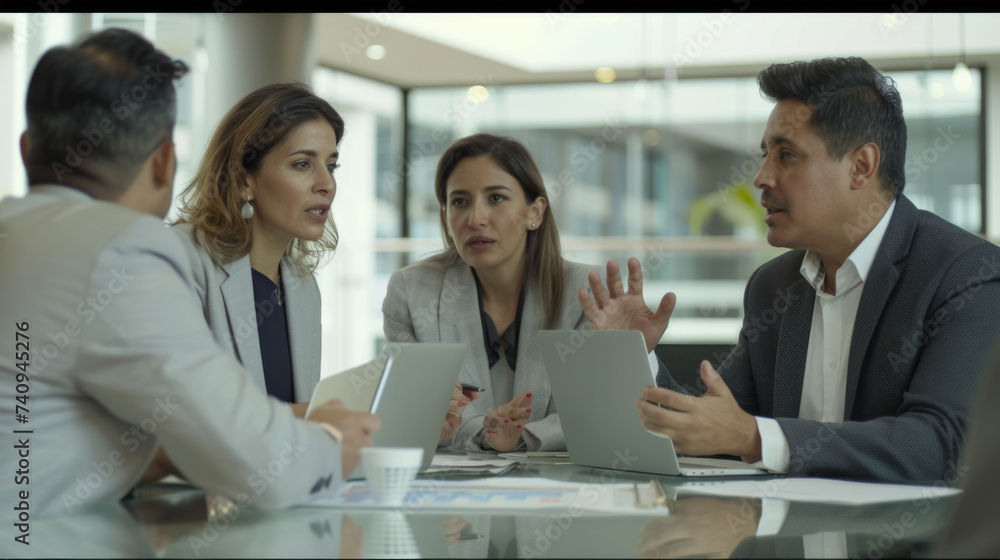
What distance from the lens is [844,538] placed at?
1.03 meters

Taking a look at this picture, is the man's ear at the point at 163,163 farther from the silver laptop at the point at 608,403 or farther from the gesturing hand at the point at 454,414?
the gesturing hand at the point at 454,414

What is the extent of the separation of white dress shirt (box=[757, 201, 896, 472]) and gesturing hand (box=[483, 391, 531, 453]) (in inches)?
24.5

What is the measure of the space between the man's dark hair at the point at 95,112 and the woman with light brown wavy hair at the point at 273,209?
40.0 inches

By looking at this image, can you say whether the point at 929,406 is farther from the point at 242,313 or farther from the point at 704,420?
the point at 242,313

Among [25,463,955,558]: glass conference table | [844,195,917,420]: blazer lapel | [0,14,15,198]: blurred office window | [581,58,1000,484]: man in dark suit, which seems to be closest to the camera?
[25,463,955,558]: glass conference table

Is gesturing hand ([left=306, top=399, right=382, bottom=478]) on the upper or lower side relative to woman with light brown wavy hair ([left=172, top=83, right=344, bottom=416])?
lower

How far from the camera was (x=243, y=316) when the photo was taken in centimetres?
212

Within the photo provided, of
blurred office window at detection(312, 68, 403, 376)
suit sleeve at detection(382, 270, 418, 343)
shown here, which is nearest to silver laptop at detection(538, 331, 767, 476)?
suit sleeve at detection(382, 270, 418, 343)

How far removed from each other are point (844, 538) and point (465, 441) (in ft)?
3.76

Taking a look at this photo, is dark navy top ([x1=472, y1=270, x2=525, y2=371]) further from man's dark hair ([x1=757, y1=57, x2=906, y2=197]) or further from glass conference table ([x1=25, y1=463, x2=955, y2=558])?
Result: glass conference table ([x1=25, y1=463, x2=955, y2=558])

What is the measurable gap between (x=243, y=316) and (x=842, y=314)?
4.56 ft

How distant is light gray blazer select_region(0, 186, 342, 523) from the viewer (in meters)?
1.01
